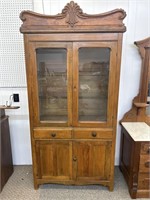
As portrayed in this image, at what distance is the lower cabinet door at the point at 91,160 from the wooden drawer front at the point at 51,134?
0.45 ft

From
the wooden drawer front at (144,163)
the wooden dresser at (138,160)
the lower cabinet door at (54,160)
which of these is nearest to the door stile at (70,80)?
the lower cabinet door at (54,160)

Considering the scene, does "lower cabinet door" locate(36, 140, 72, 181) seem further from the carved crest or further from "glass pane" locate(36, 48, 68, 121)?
the carved crest

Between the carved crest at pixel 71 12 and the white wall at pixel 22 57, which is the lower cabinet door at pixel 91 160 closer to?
the white wall at pixel 22 57

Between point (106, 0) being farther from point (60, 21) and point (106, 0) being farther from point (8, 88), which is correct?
point (8, 88)

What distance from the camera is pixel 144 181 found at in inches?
75.0

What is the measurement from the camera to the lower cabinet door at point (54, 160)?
1.92m

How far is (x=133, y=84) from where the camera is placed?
7.36 feet

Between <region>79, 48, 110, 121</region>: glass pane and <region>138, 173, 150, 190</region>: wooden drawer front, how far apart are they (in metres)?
0.77

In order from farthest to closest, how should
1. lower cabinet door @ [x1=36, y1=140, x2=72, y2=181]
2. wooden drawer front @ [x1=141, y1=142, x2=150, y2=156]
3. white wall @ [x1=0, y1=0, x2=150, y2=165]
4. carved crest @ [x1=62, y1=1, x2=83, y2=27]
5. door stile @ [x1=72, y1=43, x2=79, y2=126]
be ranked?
white wall @ [x1=0, y1=0, x2=150, y2=165] < lower cabinet door @ [x1=36, y1=140, x2=72, y2=181] < wooden drawer front @ [x1=141, y1=142, x2=150, y2=156] < door stile @ [x1=72, y1=43, x2=79, y2=126] < carved crest @ [x1=62, y1=1, x2=83, y2=27]

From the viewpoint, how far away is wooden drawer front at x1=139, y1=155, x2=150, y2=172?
1834mm

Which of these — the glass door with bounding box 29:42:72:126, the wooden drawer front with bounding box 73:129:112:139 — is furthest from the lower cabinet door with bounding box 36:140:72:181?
the glass door with bounding box 29:42:72:126

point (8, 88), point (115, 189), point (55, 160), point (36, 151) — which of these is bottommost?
point (115, 189)

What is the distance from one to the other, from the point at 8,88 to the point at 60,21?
1.16 m

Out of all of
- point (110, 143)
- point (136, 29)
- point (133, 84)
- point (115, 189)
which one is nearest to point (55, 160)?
point (110, 143)
